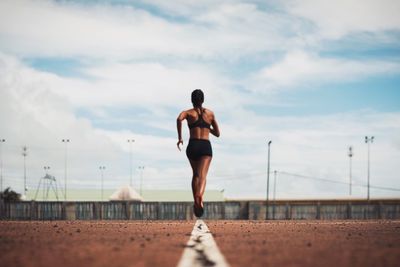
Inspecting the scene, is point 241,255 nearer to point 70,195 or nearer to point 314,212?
point 314,212

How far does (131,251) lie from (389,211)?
4111cm

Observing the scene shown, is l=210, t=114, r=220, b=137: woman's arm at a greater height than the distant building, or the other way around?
l=210, t=114, r=220, b=137: woman's arm

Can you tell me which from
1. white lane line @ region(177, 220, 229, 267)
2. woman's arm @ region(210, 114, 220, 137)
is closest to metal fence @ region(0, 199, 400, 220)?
woman's arm @ region(210, 114, 220, 137)

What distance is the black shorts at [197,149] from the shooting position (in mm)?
10729

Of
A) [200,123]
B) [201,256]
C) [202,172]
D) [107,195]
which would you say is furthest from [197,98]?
[107,195]

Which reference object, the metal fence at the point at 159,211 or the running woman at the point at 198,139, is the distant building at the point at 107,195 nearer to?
the metal fence at the point at 159,211

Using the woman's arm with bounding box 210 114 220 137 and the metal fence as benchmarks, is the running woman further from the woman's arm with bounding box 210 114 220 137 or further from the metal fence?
the metal fence

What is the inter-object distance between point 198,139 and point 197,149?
0.22 m

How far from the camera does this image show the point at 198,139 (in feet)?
35.6

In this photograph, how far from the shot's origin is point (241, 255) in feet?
16.8

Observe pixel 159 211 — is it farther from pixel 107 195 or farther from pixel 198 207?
pixel 107 195

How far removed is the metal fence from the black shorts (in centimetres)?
3032

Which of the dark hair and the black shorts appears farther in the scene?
the dark hair

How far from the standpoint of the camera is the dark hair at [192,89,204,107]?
1100 centimetres
